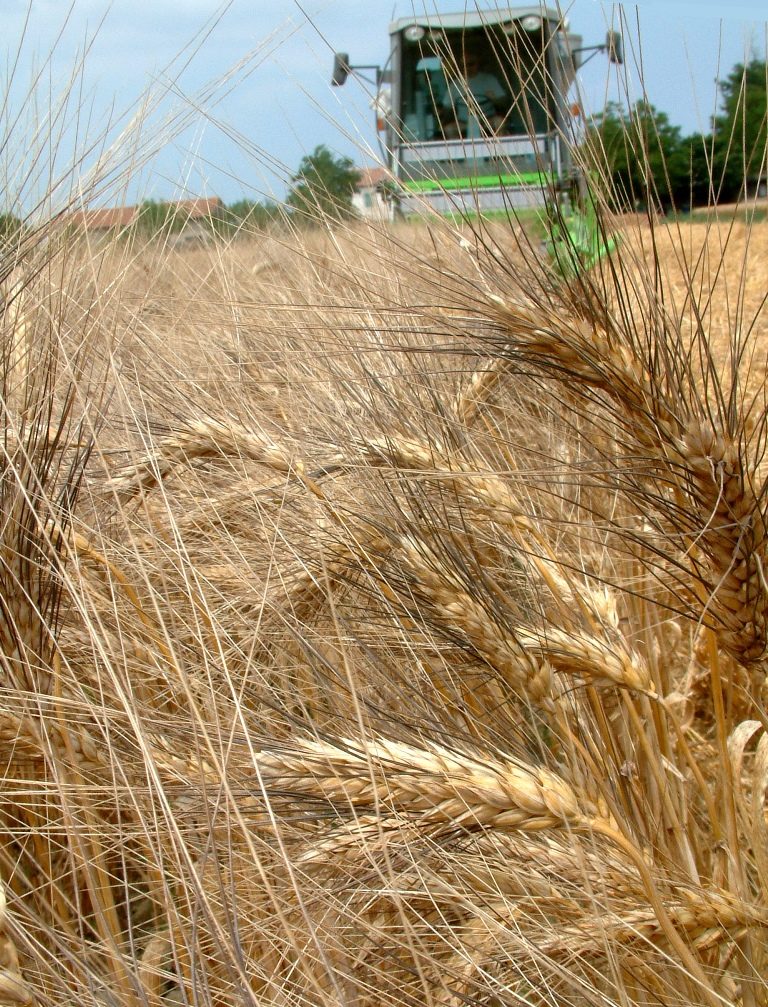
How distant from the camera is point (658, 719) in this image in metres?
1.16

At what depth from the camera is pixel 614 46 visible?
0.93 metres

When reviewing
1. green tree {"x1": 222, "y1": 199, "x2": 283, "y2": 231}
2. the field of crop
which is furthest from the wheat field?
green tree {"x1": 222, "y1": 199, "x2": 283, "y2": 231}

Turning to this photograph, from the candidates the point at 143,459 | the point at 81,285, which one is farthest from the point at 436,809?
the point at 81,285

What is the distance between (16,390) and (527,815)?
0.86m

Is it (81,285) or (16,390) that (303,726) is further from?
(81,285)

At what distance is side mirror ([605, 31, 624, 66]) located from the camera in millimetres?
895

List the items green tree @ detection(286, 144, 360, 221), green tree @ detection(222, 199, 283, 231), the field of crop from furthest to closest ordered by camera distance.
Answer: green tree @ detection(222, 199, 283, 231), green tree @ detection(286, 144, 360, 221), the field of crop

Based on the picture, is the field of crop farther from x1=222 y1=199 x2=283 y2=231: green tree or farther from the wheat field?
x1=222 y1=199 x2=283 y2=231: green tree

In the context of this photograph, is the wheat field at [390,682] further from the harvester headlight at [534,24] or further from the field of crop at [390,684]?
the harvester headlight at [534,24]

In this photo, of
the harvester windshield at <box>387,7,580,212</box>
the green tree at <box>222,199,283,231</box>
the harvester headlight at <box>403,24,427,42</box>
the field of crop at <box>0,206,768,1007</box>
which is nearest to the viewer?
the field of crop at <box>0,206,768,1007</box>

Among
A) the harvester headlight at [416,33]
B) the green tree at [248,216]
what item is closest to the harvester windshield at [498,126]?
the harvester headlight at [416,33]

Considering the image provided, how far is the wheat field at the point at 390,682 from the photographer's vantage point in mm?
785

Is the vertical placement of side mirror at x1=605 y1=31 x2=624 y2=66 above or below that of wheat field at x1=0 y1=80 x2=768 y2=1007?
above

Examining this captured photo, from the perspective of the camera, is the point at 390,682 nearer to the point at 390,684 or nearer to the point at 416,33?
the point at 390,684
